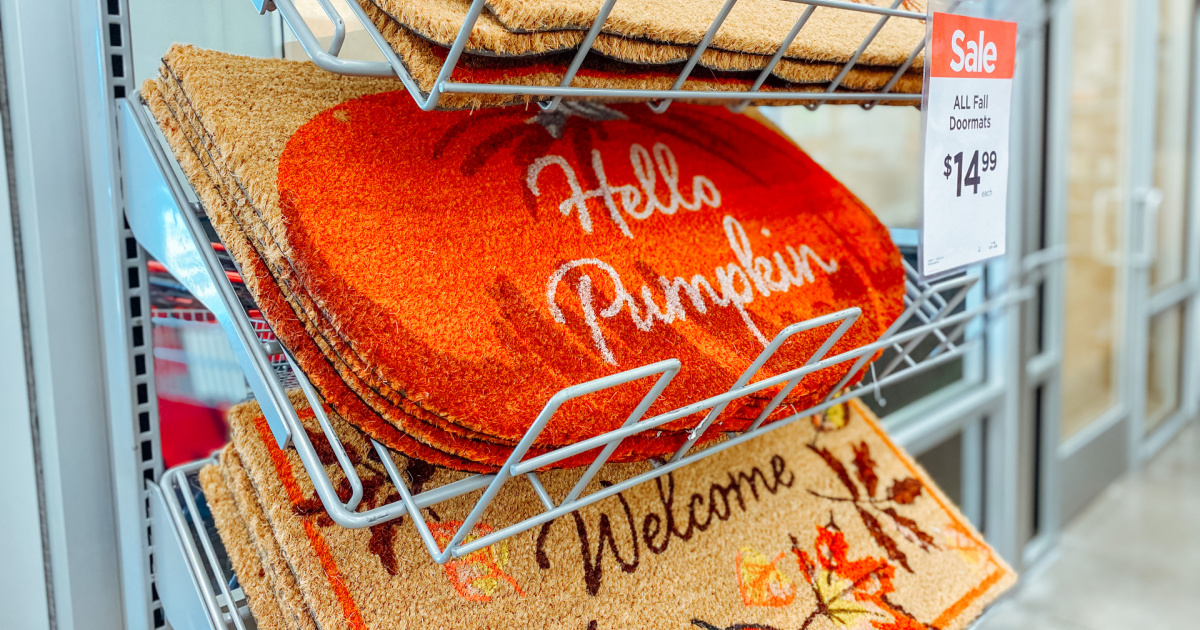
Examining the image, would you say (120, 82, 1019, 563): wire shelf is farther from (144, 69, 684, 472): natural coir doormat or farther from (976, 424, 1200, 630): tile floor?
(976, 424, 1200, 630): tile floor

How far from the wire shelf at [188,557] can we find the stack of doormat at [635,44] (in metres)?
0.27

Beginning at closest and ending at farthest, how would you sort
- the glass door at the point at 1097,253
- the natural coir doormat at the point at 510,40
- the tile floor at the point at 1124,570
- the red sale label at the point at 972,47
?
the natural coir doormat at the point at 510,40 < the red sale label at the point at 972,47 < the tile floor at the point at 1124,570 < the glass door at the point at 1097,253

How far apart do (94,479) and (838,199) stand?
1.57 ft

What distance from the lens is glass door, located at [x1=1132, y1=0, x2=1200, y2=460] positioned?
2.03 m

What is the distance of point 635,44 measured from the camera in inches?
11.5

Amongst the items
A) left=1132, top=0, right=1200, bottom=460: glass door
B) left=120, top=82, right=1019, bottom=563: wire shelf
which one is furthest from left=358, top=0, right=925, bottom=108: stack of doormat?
left=1132, top=0, right=1200, bottom=460: glass door

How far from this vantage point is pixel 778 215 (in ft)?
1.51

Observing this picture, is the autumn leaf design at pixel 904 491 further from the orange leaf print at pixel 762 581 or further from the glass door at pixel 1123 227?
the glass door at pixel 1123 227

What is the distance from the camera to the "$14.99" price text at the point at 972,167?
379mm

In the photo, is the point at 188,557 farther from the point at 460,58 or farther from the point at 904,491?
the point at 904,491

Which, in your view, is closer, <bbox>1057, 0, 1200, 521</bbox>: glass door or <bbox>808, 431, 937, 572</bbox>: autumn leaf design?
<bbox>808, 431, 937, 572</bbox>: autumn leaf design

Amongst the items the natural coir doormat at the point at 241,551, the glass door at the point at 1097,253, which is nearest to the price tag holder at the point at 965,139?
the natural coir doormat at the point at 241,551

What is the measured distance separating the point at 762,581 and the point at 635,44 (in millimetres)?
299

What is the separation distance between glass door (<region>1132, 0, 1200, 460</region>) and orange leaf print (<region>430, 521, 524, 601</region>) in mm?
2160
